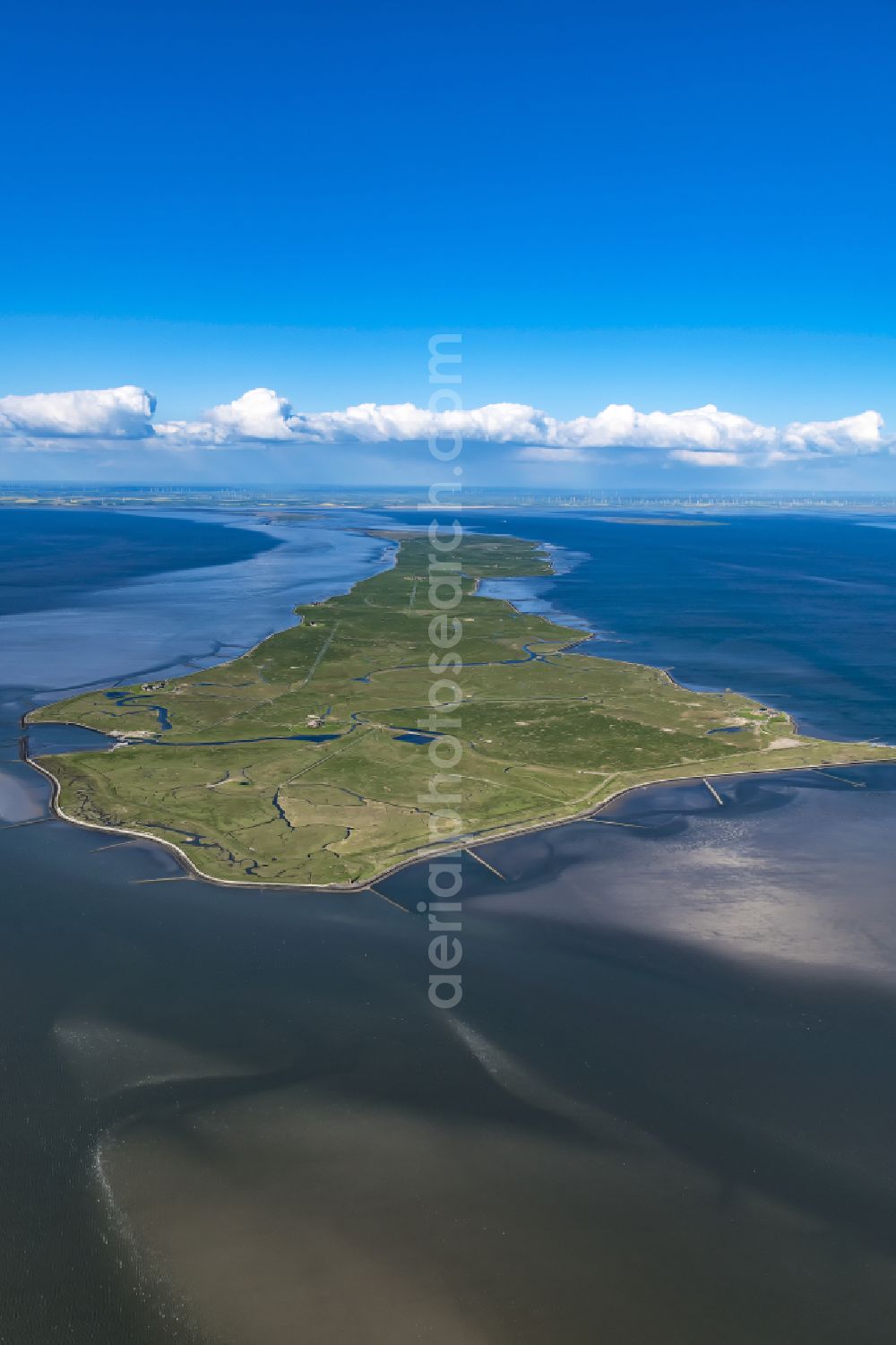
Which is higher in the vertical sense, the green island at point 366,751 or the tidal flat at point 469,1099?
the green island at point 366,751

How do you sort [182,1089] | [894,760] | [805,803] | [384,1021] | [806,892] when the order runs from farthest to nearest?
[894,760]
[805,803]
[806,892]
[384,1021]
[182,1089]

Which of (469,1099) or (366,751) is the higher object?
(366,751)

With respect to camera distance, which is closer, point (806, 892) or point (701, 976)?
point (701, 976)

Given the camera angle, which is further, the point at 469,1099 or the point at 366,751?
the point at 366,751

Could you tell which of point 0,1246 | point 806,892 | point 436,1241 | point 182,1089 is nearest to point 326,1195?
point 436,1241

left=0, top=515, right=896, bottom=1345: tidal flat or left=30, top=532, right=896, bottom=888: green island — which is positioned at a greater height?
left=30, top=532, right=896, bottom=888: green island

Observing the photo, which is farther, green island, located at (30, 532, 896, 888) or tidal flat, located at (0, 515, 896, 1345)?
green island, located at (30, 532, 896, 888)

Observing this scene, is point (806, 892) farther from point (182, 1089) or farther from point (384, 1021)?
point (182, 1089)

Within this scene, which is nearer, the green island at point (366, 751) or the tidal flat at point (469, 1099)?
the tidal flat at point (469, 1099)
